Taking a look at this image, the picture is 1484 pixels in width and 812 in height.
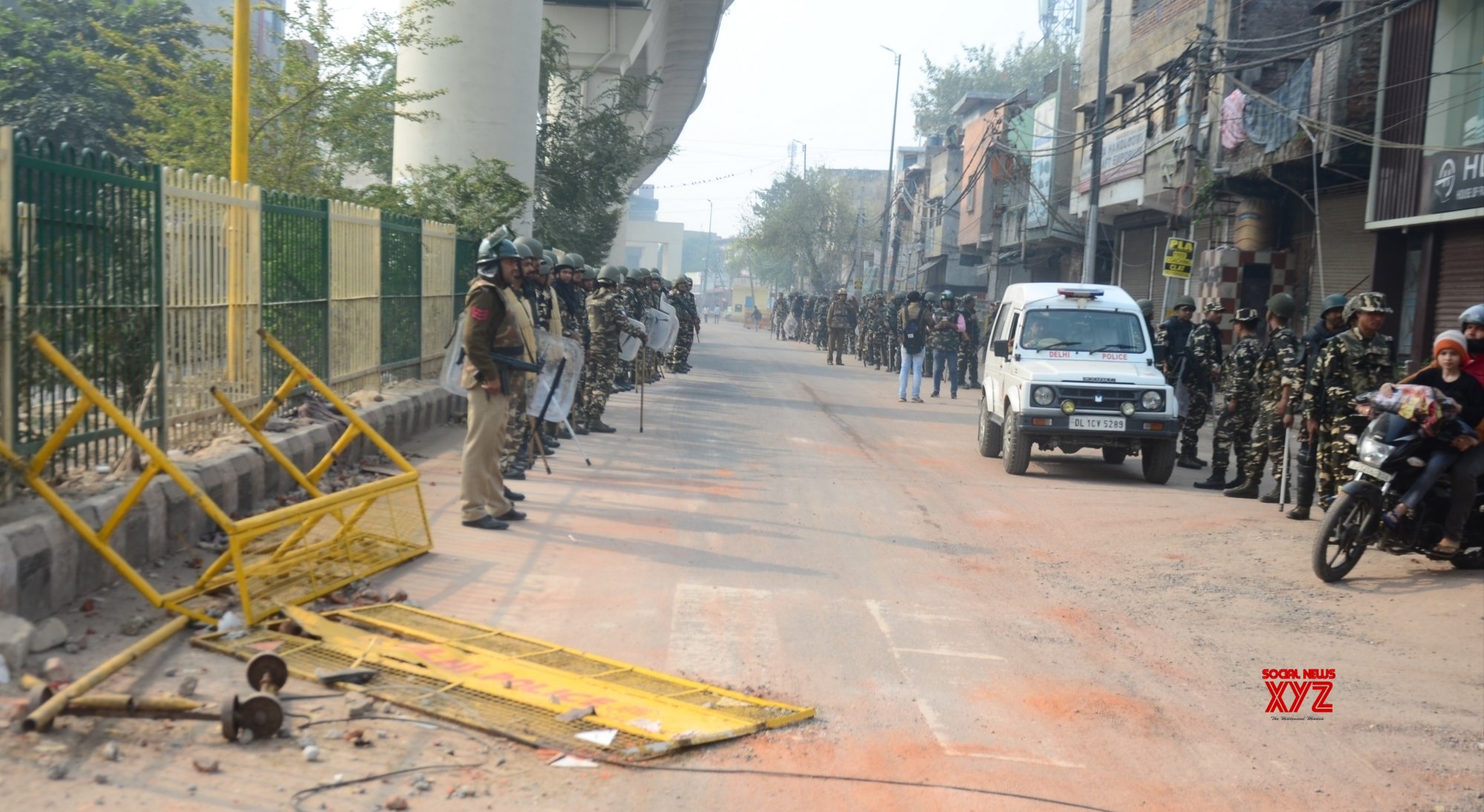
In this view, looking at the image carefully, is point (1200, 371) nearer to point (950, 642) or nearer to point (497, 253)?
point (497, 253)

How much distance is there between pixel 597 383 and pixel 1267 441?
717 cm

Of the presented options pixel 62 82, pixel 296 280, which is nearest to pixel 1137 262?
pixel 62 82

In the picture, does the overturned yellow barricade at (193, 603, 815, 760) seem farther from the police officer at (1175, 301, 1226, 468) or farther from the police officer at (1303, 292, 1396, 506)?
the police officer at (1175, 301, 1226, 468)

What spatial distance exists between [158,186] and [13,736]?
13.7 ft

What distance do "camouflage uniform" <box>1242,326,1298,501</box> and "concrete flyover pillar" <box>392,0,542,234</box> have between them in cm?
1290

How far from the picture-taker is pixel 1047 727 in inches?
203

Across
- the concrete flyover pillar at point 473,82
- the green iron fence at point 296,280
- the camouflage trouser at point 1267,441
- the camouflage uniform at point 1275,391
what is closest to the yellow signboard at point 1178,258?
the camouflage trouser at point 1267,441

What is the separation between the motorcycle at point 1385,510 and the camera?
317 inches

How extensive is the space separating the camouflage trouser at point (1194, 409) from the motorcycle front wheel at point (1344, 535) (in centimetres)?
573

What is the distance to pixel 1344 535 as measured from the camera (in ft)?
26.8

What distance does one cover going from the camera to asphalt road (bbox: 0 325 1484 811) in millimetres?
4391

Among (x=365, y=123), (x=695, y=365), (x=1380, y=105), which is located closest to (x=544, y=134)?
(x=695, y=365)

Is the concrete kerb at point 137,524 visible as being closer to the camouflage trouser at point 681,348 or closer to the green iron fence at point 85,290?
the green iron fence at point 85,290

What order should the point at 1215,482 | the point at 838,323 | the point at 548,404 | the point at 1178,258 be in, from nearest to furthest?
the point at 548,404 → the point at 1215,482 → the point at 1178,258 → the point at 838,323
